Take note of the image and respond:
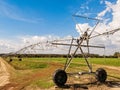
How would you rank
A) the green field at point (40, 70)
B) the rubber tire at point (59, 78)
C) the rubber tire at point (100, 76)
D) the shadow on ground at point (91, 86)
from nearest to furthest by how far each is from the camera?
the rubber tire at point (59, 78), the shadow on ground at point (91, 86), the rubber tire at point (100, 76), the green field at point (40, 70)

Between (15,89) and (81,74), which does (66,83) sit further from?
(15,89)

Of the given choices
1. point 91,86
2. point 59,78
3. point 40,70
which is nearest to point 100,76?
point 91,86

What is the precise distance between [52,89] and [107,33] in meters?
7.16

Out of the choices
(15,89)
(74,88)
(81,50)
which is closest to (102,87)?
(74,88)

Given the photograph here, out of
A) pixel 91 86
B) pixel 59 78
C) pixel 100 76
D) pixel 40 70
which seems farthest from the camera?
pixel 40 70

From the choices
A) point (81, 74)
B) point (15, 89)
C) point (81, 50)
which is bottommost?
point (15, 89)

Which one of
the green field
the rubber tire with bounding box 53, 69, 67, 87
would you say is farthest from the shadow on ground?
the green field

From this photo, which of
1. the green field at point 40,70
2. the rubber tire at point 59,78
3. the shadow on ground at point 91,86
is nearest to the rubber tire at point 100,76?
the shadow on ground at point 91,86

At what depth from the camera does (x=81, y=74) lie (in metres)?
22.0

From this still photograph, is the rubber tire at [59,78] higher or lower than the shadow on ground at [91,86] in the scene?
higher

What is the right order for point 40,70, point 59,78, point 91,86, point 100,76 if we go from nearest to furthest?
point 59,78
point 91,86
point 100,76
point 40,70

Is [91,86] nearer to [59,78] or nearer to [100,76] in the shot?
[100,76]

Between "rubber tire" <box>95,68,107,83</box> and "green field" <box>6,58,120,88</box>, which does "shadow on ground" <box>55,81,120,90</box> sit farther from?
"green field" <box>6,58,120,88</box>

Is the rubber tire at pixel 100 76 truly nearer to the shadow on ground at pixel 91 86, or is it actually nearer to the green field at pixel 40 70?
the shadow on ground at pixel 91 86
